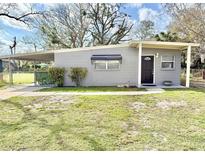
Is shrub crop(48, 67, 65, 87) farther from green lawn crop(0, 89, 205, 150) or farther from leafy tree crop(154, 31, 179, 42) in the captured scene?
leafy tree crop(154, 31, 179, 42)

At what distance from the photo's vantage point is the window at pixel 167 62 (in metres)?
15.3

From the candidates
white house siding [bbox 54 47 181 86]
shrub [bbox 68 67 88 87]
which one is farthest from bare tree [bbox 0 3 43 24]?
shrub [bbox 68 67 88 87]

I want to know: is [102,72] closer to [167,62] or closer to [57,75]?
[57,75]

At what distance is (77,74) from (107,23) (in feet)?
53.6

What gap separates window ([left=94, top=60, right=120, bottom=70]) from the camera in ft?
49.6

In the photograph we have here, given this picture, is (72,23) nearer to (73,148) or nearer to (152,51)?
(152,51)

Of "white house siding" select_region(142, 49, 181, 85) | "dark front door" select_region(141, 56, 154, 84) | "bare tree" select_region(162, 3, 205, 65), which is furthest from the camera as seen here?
"bare tree" select_region(162, 3, 205, 65)

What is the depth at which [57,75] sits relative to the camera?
14.9m

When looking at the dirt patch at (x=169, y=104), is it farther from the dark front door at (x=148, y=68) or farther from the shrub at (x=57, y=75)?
the shrub at (x=57, y=75)

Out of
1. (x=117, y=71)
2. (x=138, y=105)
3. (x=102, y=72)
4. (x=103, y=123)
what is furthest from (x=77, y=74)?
(x=103, y=123)

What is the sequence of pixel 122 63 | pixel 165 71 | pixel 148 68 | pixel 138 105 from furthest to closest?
pixel 148 68 < pixel 165 71 < pixel 122 63 < pixel 138 105

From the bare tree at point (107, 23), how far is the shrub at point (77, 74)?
1536 centimetres

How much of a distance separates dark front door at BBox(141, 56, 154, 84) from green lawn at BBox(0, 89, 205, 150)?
236 inches

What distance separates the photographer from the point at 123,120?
6.37 m
